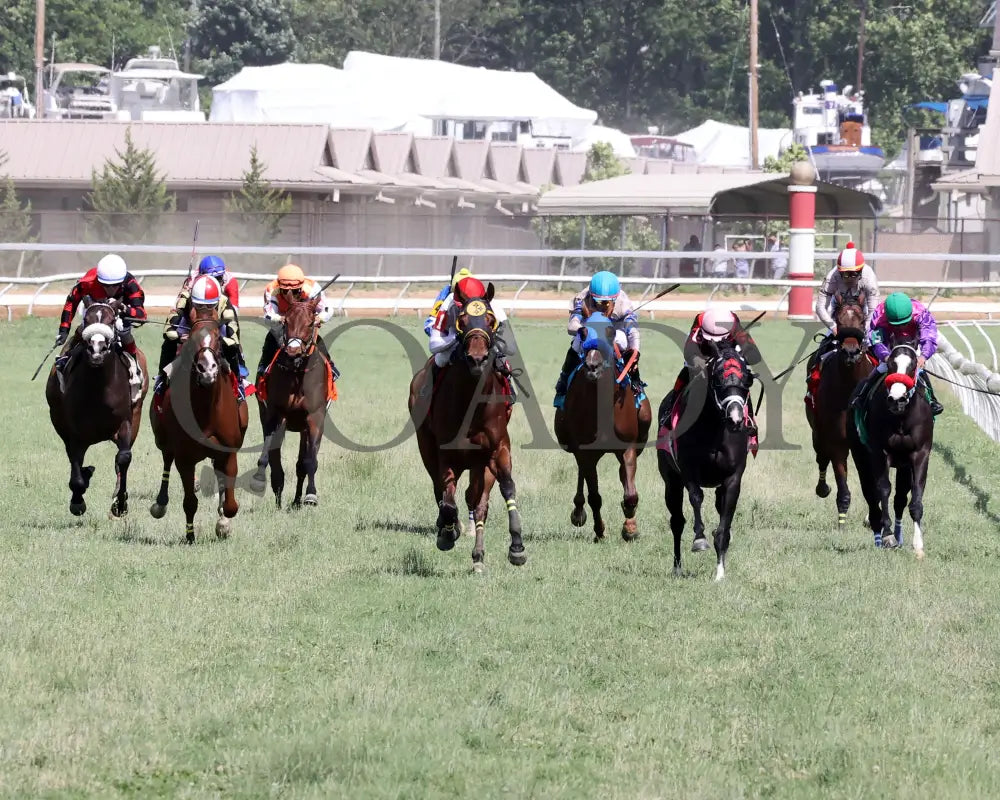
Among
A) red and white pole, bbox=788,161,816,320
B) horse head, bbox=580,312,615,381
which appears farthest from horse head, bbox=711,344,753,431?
red and white pole, bbox=788,161,816,320

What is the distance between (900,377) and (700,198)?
3587 centimetres

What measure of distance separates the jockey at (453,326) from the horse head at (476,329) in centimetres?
5

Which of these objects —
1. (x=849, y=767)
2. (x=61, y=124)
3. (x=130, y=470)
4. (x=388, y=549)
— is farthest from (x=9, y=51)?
(x=849, y=767)

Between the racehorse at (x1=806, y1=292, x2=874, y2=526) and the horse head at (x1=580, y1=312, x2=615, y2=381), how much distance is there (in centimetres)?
190

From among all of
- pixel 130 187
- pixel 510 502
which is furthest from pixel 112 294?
pixel 130 187

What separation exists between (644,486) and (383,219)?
106ft

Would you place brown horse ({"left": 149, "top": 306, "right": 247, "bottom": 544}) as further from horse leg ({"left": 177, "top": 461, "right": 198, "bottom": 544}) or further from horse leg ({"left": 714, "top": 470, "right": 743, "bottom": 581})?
horse leg ({"left": 714, "top": 470, "right": 743, "bottom": 581})

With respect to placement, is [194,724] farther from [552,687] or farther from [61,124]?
[61,124]

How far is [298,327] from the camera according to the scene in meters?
13.9

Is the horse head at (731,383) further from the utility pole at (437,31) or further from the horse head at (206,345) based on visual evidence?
the utility pole at (437,31)

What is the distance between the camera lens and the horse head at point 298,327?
45.3ft

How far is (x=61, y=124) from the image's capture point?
52.6 meters

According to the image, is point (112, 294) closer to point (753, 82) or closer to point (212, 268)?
point (212, 268)

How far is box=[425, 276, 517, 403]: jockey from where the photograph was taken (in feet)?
35.4
